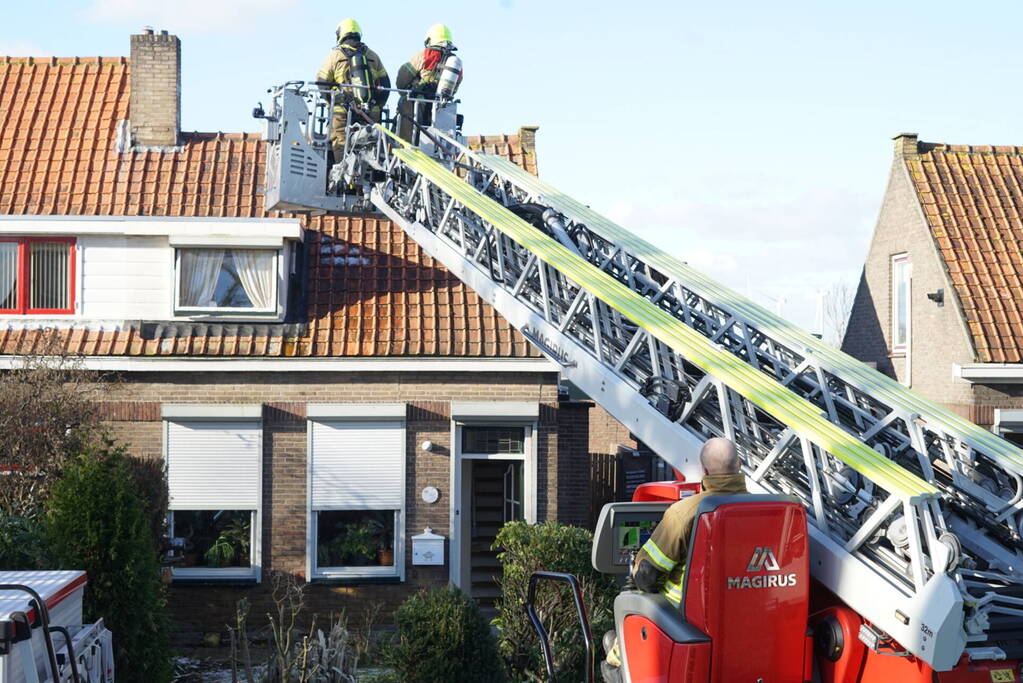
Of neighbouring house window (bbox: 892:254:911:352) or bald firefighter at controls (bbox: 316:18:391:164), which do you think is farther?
neighbouring house window (bbox: 892:254:911:352)

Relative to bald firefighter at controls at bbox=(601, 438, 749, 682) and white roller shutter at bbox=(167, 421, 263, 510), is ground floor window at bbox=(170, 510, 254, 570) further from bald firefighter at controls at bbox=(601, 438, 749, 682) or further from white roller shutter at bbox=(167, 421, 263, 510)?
bald firefighter at controls at bbox=(601, 438, 749, 682)

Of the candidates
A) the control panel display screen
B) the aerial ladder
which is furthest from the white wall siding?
the control panel display screen

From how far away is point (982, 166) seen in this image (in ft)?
63.2

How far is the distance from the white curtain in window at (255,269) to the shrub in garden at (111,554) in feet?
16.8

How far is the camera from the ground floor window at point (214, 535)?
14.7 metres

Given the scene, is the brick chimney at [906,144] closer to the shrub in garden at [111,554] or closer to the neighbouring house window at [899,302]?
the neighbouring house window at [899,302]

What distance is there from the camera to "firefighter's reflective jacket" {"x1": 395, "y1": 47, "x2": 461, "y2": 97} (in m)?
13.5

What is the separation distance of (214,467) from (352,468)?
1737 mm

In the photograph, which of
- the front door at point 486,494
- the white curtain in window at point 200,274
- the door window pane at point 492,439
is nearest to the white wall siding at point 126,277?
the white curtain in window at point 200,274

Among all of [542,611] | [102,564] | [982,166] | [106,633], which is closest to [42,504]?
[102,564]

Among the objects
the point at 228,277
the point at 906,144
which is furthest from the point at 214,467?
the point at 906,144

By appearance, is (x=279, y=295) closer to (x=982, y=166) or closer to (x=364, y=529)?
(x=364, y=529)

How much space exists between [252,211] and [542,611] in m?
8.33

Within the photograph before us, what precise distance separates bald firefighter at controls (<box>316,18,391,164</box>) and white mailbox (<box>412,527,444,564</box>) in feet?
16.2
